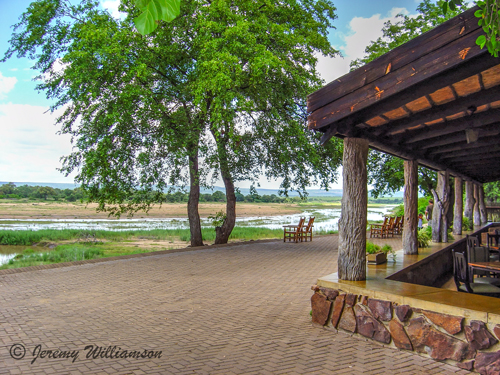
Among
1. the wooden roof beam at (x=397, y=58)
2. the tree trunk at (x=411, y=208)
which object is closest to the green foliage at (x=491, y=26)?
the wooden roof beam at (x=397, y=58)

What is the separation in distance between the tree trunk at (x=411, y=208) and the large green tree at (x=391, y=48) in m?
9.55

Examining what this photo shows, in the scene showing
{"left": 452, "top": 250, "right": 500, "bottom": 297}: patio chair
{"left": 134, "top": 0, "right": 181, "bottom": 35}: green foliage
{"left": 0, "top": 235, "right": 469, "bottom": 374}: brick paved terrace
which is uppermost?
{"left": 134, "top": 0, "right": 181, "bottom": 35}: green foliage

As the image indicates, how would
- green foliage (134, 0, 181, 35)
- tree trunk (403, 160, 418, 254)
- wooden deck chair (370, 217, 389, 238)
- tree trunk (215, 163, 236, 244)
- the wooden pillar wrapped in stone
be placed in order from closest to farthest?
green foliage (134, 0, 181, 35), the wooden pillar wrapped in stone, tree trunk (403, 160, 418, 254), tree trunk (215, 163, 236, 244), wooden deck chair (370, 217, 389, 238)

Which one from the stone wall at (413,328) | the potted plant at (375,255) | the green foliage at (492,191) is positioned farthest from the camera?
the green foliage at (492,191)

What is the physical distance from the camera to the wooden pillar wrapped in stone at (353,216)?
15.7 feet

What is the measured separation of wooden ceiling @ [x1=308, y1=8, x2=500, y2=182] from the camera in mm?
3562

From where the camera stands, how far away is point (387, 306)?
404cm

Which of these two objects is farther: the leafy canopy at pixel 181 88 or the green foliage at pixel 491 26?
the leafy canopy at pixel 181 88

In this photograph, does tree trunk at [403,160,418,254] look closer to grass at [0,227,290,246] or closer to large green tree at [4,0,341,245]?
large green tree at [4,0,341,245]

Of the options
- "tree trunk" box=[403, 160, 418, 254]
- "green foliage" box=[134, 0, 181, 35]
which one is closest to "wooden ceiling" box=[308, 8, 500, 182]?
"tree trunk" box=[403, 160, 418, 254]

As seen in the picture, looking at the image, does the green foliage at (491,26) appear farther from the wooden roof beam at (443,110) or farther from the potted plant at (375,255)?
the potted plant at (375,255)

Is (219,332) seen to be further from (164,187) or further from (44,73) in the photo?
(44,73)

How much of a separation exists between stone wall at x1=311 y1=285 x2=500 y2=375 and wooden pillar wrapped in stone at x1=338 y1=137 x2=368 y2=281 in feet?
1.35

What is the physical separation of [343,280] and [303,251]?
7.95 meters
